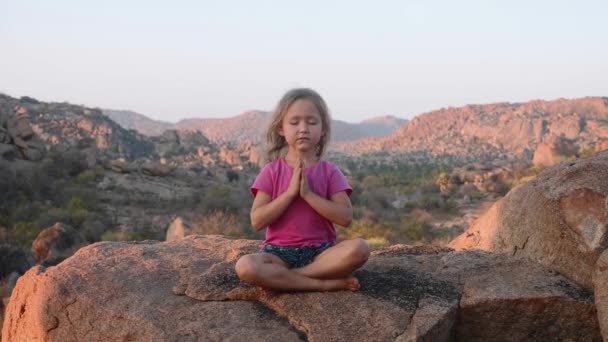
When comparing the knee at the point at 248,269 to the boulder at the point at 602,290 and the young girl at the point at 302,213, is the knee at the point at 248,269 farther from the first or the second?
the boulder at the point at 602,290

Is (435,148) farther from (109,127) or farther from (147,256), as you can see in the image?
(147,256)

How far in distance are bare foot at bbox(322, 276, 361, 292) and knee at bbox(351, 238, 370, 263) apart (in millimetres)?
146

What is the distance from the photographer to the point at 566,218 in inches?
148

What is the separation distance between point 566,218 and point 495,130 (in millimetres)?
70552

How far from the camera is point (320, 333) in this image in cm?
304

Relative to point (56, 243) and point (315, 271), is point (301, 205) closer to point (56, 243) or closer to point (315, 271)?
point (315, 271)

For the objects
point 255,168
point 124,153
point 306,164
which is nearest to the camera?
point 306,164

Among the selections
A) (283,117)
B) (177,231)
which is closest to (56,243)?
(177,231)

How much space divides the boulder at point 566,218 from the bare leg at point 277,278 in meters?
1.42

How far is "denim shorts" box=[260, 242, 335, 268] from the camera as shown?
3.55 meters

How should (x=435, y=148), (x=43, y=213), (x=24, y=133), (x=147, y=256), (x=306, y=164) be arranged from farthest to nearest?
1. (x=435, y=148)
2. (x=24, y=133)
3. (x=43, y=213)
4. (x=147, y=256)
5. (x=306, y=164)

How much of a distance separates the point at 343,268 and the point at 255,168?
3161 centimetres

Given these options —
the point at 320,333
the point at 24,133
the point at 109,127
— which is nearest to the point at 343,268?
the point at 320,333

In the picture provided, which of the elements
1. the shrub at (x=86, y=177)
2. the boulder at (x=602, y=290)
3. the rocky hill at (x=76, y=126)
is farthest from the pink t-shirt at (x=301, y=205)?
the rocky hill at (x=76, y=126)
